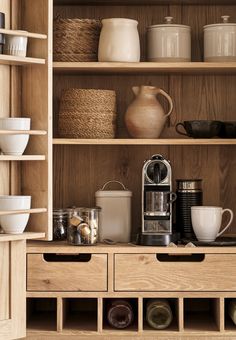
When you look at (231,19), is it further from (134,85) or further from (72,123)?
(72,123)

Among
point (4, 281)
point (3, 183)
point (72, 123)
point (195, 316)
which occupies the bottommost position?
point (195, 316)

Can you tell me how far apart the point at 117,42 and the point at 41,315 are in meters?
1.21

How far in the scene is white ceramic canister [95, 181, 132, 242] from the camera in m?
3.39

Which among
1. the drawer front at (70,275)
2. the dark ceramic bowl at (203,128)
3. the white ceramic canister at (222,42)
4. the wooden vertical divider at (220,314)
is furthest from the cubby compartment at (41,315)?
the white ceramic canister at (222,42)

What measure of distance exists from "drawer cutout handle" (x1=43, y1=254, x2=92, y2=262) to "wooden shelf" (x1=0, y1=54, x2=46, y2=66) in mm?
888

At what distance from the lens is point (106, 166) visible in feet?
11.8

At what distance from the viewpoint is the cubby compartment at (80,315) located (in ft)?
10.7

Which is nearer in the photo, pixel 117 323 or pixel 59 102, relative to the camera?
pixel 117 323

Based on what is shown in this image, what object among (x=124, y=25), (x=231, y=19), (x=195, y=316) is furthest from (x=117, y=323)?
(x=231, y=19)

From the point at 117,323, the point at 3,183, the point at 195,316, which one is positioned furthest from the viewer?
the point at 195,316

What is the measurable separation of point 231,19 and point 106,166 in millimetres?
857

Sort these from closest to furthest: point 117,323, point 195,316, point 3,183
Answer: point 3,183 < point 117,323 < point 195,316

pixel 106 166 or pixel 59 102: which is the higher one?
pixel 59 102

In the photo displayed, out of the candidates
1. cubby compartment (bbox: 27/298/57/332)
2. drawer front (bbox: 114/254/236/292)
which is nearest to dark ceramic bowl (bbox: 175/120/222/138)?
drawer front (bbox: 114/254/236/292)
